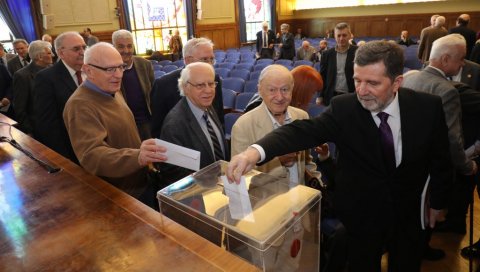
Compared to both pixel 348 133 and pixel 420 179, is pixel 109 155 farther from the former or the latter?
pixel 420 179

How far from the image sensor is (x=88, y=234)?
124 cm

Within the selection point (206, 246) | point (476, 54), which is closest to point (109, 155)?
point (206, 246)

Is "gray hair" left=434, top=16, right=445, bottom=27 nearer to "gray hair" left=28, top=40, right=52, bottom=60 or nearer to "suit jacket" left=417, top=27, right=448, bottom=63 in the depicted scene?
"suit jacket" left=417, top=27, right=448, bottom=63

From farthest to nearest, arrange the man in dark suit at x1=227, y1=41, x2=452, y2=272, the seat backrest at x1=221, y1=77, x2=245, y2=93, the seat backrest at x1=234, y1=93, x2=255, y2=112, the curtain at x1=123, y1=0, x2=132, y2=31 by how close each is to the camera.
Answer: the curtain at x1=123, y1=0, x2=132, y2=31 → the seat backrest at x1=221, y1=77, x2=245, y2=93 → the seat backrest at x1=234, y1=93, x2=255, y2=112 → the man in dark suit at x1=227, y1=41, x2=452, y2=272

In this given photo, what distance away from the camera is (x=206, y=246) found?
1137 millimetres

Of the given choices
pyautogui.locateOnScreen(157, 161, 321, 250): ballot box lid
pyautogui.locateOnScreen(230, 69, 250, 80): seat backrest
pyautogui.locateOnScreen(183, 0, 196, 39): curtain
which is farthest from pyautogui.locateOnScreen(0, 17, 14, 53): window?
pyautogui.locateOnScreen(157, 161, 321, 250): ballot box lid

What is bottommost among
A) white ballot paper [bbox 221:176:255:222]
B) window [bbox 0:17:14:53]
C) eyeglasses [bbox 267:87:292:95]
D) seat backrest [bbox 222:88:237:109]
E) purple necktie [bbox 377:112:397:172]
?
seat backrest [bbox 222:88:237:109]

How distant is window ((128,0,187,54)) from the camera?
552 inches

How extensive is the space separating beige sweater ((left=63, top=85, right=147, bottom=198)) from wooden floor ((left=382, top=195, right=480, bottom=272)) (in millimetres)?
2209

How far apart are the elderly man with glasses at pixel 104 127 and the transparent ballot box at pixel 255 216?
1.14 feet

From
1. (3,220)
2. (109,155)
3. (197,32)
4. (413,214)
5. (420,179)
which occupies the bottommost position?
(413,214)

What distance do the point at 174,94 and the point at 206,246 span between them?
83.4 inches

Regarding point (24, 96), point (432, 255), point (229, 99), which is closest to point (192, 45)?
point (229, 99)

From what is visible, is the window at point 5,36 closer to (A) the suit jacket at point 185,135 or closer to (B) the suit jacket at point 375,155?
(A) the suit jacket at point 185,135
